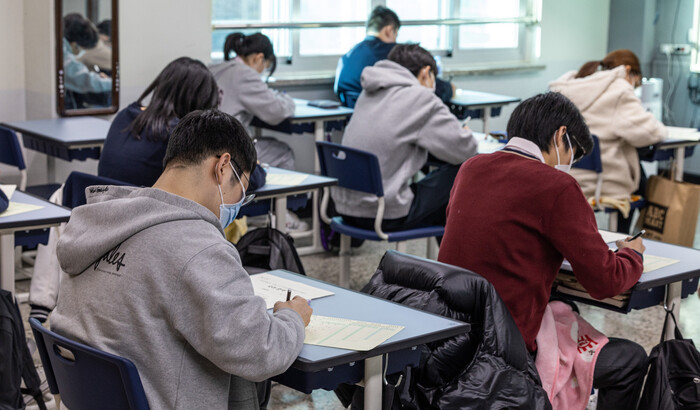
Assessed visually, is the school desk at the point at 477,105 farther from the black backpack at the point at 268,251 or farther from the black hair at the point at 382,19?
the black backpack at the point at 268,251

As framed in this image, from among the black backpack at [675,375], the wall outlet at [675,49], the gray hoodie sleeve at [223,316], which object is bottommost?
the black backpack at [675,375]

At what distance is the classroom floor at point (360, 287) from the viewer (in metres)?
3.25

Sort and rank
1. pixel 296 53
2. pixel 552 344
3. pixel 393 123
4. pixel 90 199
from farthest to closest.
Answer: pixel 296 53
pixel 393 123
pixel 552 344
pixel 90 199

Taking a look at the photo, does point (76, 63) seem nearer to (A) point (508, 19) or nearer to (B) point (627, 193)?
(B) point (627, 193)

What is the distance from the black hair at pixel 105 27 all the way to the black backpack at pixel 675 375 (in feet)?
11.6

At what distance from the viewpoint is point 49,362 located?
5.99 ft

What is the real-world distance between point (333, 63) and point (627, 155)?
2.48 meters

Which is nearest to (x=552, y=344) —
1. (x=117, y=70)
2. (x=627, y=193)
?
(x=627, y=193)

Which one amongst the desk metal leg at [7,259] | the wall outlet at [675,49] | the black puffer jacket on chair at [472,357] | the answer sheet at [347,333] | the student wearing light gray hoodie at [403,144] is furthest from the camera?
the wall outlet at [675,49]

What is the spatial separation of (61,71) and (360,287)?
1.98 m

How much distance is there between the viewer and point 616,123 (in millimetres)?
4805

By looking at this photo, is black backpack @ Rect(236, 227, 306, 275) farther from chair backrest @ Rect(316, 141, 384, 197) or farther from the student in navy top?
the student in navy top

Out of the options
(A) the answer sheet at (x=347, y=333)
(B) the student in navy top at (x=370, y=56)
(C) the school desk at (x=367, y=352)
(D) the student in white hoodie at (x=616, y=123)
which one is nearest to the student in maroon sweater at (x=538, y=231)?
(C) the school desk at (x=367, y=352)

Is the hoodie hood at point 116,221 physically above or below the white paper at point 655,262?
above
